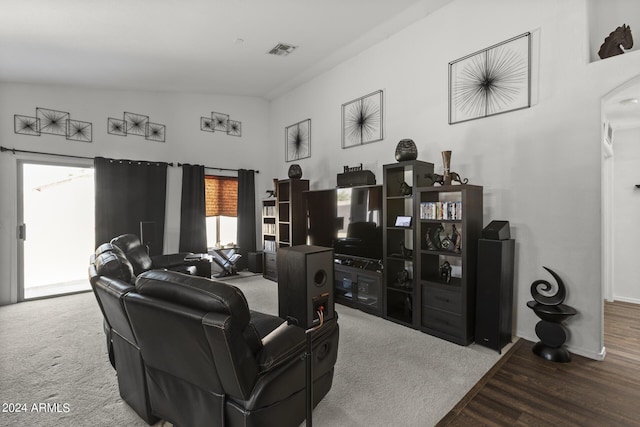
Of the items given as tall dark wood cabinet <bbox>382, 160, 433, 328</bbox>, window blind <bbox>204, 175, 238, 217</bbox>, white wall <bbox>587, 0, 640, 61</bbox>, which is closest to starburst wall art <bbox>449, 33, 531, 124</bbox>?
white wall <bbox>587, 0, 640, 61</bbox>

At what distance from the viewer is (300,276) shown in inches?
59.1

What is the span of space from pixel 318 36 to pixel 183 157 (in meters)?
3.35

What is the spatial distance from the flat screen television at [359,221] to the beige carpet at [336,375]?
0.90 metres

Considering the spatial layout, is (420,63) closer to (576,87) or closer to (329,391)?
(576,87)

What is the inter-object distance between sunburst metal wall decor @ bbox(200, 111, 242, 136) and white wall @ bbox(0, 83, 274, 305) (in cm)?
9

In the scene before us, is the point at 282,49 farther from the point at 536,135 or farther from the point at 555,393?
the point at 555,393

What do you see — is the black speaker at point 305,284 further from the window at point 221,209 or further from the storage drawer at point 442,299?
the window at point 221,209

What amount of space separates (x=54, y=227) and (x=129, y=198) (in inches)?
49.8

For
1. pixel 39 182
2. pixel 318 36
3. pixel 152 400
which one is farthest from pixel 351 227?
pixel 39 182

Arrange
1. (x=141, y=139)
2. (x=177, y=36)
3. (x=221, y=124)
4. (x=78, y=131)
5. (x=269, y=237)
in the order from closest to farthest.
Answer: (x=177, y=36) < (x=78, y=131) < (x=141, y=139) < (x=269, y=237) < (x=221, y=124)

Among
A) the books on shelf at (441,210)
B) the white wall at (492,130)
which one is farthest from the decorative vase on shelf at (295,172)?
the books on shelf at (441,210)

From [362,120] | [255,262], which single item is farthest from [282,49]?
[255,262]

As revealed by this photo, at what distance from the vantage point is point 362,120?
465 centimetres

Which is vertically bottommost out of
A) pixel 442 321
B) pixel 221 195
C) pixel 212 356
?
pixel 442 321
